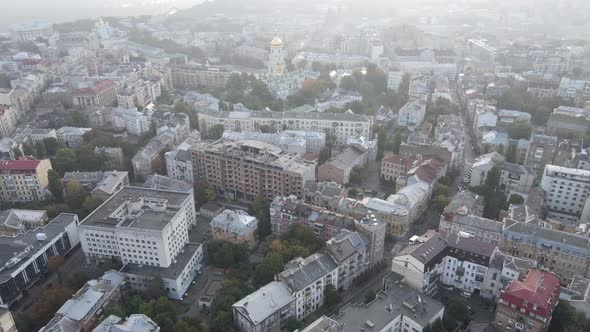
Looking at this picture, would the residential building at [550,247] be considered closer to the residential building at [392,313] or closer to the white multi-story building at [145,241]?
the residential building at [392,313]

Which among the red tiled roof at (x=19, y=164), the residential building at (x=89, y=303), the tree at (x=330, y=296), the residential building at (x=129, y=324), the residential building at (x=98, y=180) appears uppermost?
the red tiled roof at (x=19, y=164)

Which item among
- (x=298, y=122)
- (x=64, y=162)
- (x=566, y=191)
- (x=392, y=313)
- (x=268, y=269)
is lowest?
(x=392, y=313)

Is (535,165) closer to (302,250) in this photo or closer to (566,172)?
(566,172)

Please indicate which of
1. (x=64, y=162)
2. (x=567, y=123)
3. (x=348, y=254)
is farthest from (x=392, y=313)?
(x=567, y=123)

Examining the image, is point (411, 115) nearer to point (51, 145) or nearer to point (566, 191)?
point (566, 191)

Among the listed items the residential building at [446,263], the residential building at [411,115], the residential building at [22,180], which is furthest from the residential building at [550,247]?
the residential building at [22,180]

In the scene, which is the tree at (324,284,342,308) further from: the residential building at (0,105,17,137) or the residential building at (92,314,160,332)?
the residential building at (0,105,17,137)
